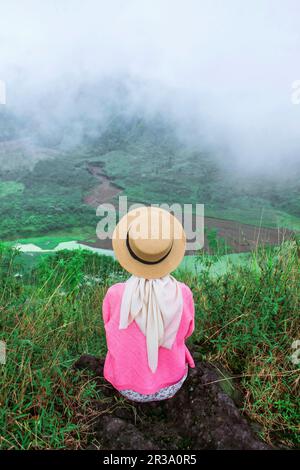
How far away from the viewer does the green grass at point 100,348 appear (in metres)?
2.10

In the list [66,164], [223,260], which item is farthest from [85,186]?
[223,260]

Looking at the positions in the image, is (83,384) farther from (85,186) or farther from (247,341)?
(85,186)

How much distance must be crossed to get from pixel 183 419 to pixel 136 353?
450 mm

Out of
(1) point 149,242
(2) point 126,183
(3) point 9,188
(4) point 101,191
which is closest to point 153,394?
(1) point 149,242

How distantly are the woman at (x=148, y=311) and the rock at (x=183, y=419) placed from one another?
0.10m

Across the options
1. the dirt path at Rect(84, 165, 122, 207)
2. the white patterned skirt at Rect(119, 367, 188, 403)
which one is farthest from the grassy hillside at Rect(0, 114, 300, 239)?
the white patterned skirt at Rect(119, 367, 188, 403)

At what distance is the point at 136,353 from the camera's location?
218 centimetres

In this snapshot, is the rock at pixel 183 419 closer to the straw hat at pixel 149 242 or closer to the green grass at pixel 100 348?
the green grass at pixel 100 348

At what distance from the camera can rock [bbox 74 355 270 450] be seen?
6.89ft

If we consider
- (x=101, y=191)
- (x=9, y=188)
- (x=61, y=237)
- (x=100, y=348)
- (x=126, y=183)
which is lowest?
(x=61, y=237)

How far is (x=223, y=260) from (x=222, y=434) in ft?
6.55

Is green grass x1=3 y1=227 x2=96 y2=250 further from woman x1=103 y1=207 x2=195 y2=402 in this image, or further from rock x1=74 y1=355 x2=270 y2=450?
woman x1=103 y1=207 x2=195 y2=402

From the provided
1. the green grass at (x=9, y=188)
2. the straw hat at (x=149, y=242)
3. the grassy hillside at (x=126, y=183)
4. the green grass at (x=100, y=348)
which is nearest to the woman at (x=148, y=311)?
the straw hat at (x=149, y=242)

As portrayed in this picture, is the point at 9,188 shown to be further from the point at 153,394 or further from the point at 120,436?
Answer: the point at 120,436
